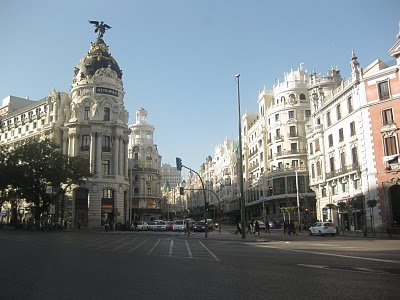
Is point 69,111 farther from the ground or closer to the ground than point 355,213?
farther from the ground

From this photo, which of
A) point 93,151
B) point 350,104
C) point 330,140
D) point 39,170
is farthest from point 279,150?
point 39,170

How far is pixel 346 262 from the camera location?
1302 cm

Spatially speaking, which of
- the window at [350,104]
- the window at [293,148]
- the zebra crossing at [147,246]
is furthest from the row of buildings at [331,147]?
the zebra crossing at [147,246]

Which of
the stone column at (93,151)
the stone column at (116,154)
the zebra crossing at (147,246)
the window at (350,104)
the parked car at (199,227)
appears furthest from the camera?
the stone column at (116,154)

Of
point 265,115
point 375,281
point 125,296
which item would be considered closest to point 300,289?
point 375,281

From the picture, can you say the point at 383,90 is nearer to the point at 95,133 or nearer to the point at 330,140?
the point at 330,140

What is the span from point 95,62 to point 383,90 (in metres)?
47.9

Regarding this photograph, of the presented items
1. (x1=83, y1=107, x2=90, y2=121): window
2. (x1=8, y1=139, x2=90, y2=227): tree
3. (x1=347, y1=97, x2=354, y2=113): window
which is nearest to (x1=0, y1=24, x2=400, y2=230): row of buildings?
(x1=347, y1=97, x2=354, y2=113): window

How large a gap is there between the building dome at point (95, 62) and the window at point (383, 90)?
4615 centimetres

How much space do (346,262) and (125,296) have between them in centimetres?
838

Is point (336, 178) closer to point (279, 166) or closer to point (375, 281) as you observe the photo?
point (279, 166)

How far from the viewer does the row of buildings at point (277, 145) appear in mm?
39000

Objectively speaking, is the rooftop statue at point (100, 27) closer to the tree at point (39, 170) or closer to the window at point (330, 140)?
the tree at point (39, 170)

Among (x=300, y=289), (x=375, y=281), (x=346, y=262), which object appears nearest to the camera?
(x=300, y=289)
